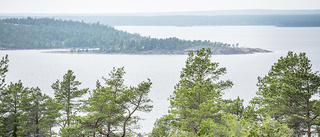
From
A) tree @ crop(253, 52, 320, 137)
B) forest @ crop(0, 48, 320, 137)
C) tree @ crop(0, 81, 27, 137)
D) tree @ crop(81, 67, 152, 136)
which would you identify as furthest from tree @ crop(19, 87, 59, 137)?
tree @ crop(253, 52, 320, 137)

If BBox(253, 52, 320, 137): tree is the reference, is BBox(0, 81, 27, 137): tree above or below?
below

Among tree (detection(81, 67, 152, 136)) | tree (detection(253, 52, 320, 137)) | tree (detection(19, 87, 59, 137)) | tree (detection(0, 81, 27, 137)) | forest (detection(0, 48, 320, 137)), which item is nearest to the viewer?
tree (detection(253, 52, 320, 137))

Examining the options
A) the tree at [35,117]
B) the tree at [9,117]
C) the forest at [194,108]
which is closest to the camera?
the forest at [194,108]

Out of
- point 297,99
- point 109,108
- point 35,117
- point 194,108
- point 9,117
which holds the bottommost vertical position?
point 35,117

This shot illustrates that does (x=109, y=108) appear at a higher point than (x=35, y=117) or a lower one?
higher

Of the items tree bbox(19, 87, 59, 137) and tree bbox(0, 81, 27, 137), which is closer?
tree bbox(0, 81, 27, 137)

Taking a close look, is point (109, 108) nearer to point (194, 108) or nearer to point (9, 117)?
point (194, 108)

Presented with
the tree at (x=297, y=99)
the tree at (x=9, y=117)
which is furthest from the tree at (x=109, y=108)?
the tree at (x=297, y=99)

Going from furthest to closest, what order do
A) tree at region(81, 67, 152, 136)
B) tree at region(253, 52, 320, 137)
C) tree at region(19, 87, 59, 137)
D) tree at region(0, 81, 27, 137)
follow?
tree at region(19, 87, 59, 137) < tree at region(0, 81, 27, 137) < tree at region(81, 67, 152, 136) < tree at region(253, 52, 320, 137)

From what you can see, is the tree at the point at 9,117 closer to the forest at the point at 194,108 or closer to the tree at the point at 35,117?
the forest at the point at 194,108

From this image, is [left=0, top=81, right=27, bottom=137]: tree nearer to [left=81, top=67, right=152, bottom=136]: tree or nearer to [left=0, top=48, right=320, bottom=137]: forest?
[left=0, top=48, right=320, bottom=137]: forest

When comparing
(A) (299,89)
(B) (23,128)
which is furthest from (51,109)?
(A) (299,89)

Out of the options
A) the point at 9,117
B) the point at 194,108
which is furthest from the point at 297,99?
the point at 9,117

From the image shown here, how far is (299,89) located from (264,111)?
4419mm
